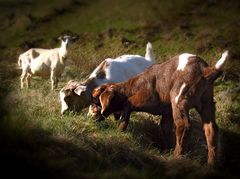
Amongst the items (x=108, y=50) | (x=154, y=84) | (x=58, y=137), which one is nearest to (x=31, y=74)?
(x=108, y=50)

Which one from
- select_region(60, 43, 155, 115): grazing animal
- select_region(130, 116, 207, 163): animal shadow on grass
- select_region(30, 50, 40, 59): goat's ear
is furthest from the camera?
select_region(30, 50, 40, 59): goat's ear

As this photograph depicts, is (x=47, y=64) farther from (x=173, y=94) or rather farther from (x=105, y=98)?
(x=173, y=94)

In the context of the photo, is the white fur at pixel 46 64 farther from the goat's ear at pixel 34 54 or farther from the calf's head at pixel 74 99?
the calf's head at pixel 74 99

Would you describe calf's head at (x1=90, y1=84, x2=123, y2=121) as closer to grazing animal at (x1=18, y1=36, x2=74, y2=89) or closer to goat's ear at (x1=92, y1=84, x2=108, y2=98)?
goat's ear at (x1=92, y1=84, x2=108, y2=98)

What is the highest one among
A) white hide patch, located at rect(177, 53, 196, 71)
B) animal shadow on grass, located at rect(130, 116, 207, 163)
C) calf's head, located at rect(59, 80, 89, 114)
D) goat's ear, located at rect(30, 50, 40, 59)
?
white hide patch, located at rect(177, 53, 196, 71)

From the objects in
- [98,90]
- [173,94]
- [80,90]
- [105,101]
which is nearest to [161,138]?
[105,101]

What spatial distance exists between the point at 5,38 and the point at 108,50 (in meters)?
4.38

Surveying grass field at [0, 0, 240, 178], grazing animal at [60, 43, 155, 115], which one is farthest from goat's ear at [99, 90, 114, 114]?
grazing animal at [60, 43, 155, 115]

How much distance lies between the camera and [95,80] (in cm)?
1451

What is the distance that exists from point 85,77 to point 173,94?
795cm

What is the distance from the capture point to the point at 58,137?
10.6m

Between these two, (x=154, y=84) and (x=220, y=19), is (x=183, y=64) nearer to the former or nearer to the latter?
(x=154, y=84)

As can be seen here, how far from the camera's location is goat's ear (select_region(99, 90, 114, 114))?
13.0 metres

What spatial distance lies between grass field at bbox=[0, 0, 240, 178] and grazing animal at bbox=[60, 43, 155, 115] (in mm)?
318
